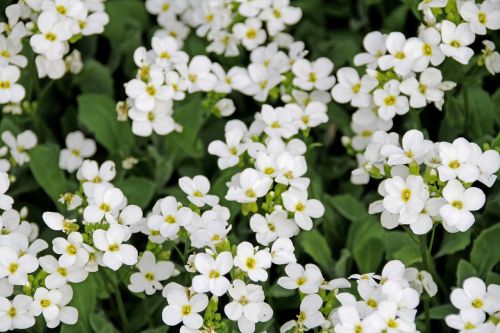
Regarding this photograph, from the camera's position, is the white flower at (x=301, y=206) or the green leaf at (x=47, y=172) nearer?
the white flower at (x=301, y=206)

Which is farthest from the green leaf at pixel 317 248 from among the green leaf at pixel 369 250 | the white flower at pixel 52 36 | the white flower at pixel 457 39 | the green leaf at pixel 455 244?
the white flower at pixel 52 36

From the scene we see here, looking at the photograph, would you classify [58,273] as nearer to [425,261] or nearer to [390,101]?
[425,261]

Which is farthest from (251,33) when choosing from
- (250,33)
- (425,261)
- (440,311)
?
(440,311)

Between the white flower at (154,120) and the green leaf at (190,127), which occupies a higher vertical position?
the white flower at (154,120)

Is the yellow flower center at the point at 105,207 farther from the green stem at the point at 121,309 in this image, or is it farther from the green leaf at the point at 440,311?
the green leaf at the point at 440,311

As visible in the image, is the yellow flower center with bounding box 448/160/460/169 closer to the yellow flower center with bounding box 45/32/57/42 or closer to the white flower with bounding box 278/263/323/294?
the white flower with bounding box 278/263/323/294

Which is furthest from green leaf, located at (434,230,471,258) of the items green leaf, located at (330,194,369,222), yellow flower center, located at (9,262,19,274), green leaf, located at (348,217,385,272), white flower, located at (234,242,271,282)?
yellow flower center, located at (9,262,19,274)
